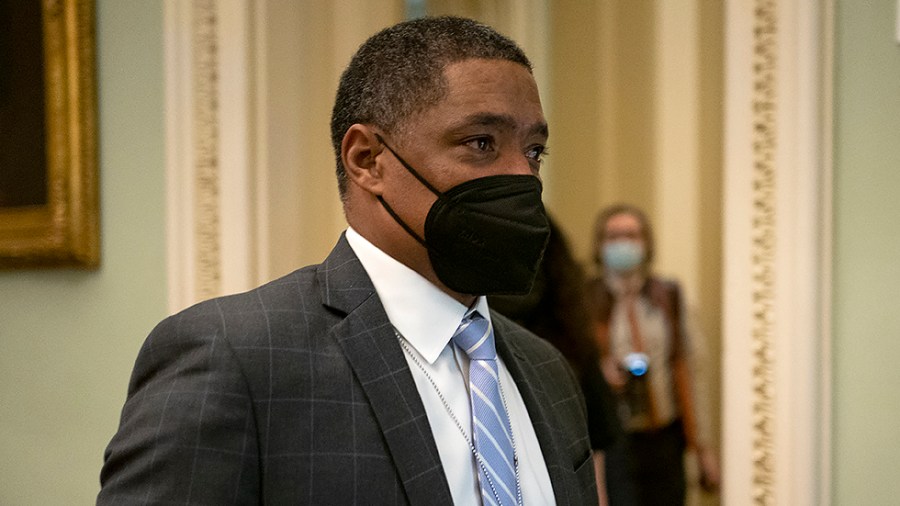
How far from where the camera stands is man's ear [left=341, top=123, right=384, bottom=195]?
1584 mm

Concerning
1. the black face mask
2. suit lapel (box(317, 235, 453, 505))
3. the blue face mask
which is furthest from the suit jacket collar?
the blue face mask

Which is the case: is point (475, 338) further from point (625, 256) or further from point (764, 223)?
point (625, 256)

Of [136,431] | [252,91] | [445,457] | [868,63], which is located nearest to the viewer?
[136,431]

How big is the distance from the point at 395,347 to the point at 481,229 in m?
0.23

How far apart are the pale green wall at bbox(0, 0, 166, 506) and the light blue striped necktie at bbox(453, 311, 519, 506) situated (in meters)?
1.98

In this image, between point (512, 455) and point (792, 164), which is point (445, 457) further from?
point (792, 164)

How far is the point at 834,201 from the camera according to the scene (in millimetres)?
2707

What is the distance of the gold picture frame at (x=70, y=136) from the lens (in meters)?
3.31

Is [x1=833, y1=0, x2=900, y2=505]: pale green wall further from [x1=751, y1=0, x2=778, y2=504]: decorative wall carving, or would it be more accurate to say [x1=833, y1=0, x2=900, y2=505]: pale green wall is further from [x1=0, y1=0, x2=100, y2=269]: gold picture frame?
[x1=0, y1=0, x2=100, y2=269]: gold picture frame

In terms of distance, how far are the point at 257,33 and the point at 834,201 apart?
1824 mm

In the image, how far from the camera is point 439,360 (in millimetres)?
1524

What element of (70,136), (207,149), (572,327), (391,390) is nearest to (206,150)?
(207,149)

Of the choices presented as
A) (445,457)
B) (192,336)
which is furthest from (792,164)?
(192,336)

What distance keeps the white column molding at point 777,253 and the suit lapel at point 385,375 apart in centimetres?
157
